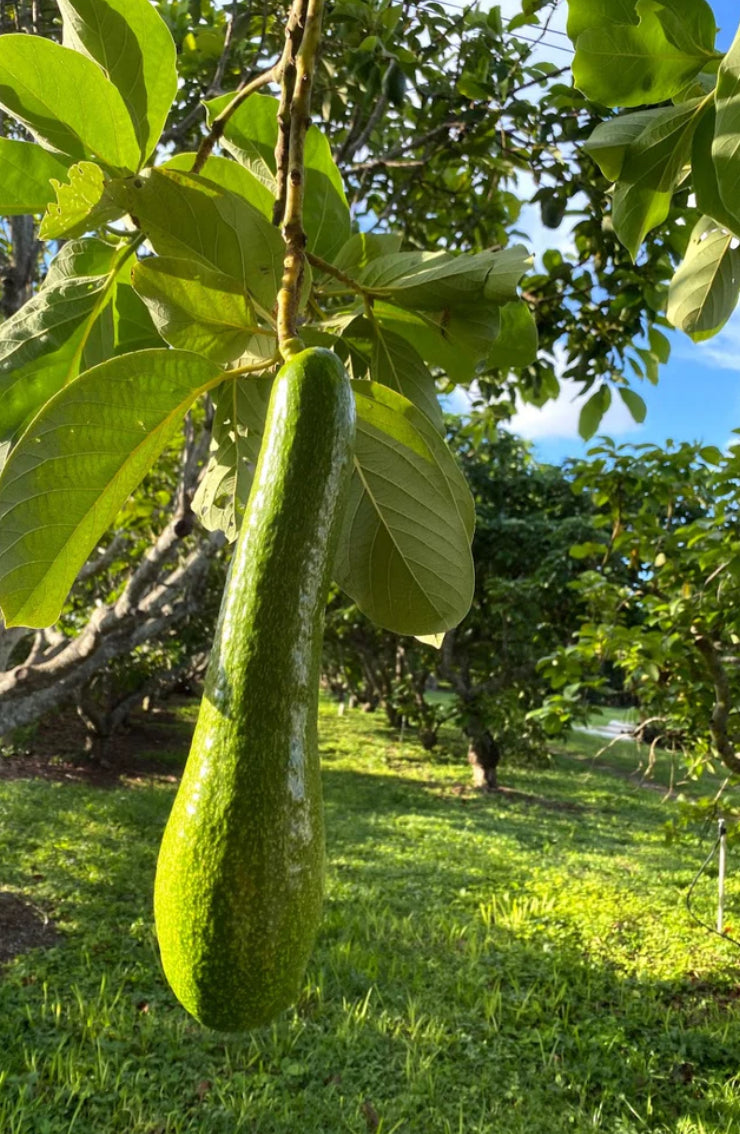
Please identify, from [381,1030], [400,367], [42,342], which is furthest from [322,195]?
[381,1030]

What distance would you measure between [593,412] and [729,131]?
1.41 m

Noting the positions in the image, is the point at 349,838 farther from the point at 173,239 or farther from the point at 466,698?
the point at 173,239

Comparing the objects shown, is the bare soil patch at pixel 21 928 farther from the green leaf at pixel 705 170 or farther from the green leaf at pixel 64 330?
the green leaf at pixel 705 170

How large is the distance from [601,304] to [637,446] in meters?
1.74

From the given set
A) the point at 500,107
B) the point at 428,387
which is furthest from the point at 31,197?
the point at 500,107

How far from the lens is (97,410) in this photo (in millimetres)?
579

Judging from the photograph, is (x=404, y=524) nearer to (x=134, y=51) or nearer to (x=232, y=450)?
(x=232, y=450)

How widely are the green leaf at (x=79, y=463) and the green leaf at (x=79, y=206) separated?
11 cm

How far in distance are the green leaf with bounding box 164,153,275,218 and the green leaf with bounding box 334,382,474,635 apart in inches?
6.6

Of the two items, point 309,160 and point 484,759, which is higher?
point 309,160

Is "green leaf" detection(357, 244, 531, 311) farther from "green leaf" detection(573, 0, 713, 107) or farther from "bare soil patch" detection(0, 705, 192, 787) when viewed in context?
"bare soil patch" detection(0, 705, 192, 787)

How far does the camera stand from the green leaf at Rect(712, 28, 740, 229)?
0.60 metres

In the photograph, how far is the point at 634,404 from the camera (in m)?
2.04

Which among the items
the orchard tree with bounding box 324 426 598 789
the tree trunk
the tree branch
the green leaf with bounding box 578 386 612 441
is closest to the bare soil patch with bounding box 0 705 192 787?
the orchard tree with bounding box 324 426 598 789
